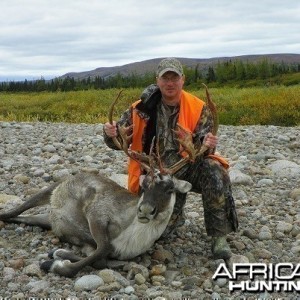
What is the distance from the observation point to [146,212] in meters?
5.48

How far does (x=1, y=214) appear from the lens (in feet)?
23.0

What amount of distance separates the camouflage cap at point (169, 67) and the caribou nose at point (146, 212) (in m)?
1.76

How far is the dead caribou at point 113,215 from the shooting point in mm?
5629

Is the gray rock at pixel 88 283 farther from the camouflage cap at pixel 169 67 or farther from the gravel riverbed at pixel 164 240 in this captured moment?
the camouflage cap at pixel 169 67

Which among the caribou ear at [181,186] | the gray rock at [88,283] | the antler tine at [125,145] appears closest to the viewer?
the gray rock at [88,283]

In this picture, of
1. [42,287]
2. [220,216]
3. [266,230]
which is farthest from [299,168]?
[42,287]

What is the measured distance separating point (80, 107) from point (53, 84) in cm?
3238

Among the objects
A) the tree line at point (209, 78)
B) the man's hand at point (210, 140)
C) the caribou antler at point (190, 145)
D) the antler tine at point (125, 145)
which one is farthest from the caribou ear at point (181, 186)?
the tree line at point (209, 78)

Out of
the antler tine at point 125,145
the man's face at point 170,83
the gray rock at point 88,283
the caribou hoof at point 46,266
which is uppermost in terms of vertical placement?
the man's face at point 170,83

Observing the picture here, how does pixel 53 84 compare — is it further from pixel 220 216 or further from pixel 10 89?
pixel 220 216

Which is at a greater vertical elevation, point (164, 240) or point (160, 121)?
point (160, 121)

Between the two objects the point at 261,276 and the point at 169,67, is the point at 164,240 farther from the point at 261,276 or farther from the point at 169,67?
the point at 169,67

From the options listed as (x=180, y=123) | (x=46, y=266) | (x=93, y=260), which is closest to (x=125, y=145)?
(x=180, y=123)

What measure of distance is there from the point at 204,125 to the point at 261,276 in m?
1.78
